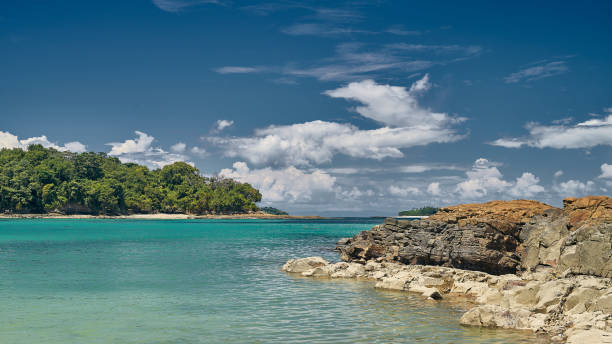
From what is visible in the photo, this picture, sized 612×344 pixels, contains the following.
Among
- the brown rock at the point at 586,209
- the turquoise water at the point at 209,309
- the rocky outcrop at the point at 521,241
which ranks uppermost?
the brown rock at the point at 586,209

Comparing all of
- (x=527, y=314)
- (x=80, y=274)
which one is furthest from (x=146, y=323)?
(x=80, y=274)

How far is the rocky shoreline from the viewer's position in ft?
58.7

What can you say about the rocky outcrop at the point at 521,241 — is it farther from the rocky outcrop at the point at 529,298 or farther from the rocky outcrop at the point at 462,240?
the rocky outcrop at the point at 529,298

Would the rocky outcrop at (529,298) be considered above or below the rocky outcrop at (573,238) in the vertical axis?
below

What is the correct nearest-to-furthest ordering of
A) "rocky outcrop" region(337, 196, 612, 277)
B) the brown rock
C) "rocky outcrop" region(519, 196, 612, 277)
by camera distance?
"rocky outcrop" region(519, 196, 612, 277)
"rocky outcrop" region(337, 196, 612, 277)
the brown rock

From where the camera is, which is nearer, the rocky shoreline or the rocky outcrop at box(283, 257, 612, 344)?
the rocky outcrop at box(283, 257, 612, 344)

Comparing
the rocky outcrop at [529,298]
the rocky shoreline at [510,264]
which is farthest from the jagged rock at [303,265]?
the rocky outcrop at [529,298]

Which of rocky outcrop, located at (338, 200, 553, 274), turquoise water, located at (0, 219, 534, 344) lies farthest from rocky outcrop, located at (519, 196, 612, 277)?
turquoise water, located at (0, 219, 534, 344)

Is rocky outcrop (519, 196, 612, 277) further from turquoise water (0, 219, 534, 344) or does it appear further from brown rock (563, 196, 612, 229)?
turquoise water (0, 219, 534, 344)

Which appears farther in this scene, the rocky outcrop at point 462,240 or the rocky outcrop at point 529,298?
the rocky outcrop at point 462,240

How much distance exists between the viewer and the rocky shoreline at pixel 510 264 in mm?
17906

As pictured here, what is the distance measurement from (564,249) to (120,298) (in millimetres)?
24580

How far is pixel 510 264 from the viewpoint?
3058 centimetres

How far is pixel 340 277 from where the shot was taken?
31719mm
